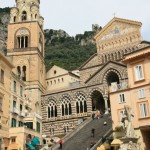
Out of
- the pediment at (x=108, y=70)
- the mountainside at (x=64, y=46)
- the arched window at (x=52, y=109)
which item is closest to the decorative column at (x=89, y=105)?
the pediment at (x=108, y=70)

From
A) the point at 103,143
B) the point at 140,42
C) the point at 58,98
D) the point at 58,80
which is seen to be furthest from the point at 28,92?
the point at 103,143

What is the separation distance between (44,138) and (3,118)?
40.7 feet

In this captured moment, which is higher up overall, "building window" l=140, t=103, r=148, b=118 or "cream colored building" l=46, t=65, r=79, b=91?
"cream colored building" l=46, t=65, r=79, b=91

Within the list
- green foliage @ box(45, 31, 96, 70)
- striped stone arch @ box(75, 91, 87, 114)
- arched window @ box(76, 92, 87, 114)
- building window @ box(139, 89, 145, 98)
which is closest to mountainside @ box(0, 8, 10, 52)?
green foliage @ box(45, 31, 96, 70)

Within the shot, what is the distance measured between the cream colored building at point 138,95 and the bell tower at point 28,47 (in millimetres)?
19879

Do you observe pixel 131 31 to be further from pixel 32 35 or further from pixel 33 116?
pixel 33 116

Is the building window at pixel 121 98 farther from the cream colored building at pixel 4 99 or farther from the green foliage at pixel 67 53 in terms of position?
the green foliage at pixel 67 53

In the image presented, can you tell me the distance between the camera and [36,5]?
168 feet

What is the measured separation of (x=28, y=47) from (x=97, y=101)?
13547mm

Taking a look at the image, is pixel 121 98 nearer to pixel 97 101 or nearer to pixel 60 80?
pixel 97 101

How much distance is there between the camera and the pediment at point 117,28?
153 feet

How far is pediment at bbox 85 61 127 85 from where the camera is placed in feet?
136

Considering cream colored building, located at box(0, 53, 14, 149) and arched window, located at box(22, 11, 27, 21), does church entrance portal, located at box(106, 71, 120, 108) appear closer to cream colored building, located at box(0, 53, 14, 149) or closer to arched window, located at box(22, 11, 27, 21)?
cream colored building, located at box(0, 53, 14, 149)

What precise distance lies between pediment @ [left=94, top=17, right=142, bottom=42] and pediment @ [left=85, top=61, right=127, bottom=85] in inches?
298
